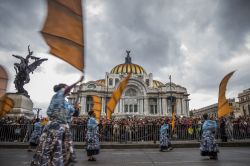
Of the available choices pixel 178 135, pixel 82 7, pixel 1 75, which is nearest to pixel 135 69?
pixel 178 135

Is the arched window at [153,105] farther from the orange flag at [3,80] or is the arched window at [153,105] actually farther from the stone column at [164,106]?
the orange flag at [3,80]

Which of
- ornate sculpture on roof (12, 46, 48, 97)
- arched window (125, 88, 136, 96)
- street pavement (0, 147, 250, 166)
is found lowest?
street pavement (0, 147, 250, 166)

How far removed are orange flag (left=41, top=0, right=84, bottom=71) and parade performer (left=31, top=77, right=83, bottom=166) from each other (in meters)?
0.60

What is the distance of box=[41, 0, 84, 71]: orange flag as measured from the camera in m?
3.38

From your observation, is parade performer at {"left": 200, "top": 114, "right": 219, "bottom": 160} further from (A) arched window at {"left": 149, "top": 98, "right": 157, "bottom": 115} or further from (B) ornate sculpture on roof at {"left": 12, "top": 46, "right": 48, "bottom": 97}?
(A) arched window at {"left": 149, "top": 98, "right": 157, "bottom": 115}

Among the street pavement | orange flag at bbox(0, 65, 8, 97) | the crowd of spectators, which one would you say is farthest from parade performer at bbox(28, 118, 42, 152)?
the crowd of spectators

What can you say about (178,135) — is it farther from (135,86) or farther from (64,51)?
(135,86)

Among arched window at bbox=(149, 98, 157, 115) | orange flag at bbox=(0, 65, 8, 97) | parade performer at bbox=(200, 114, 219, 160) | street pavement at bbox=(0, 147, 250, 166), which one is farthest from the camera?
arched window at bbox=(149, 98, 157, 115)

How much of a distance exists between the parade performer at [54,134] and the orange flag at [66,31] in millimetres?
597

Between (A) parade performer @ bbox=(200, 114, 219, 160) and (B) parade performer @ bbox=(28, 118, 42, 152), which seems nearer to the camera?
(A) parade performer @ bbox=(200, 114, 219, 160)

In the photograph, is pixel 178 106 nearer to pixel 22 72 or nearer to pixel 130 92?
Answer: pixel 130 92

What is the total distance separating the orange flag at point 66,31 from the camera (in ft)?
11.1

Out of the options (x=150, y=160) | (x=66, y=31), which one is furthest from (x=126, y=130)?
(x=66, y=31)

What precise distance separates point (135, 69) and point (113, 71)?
732cm
